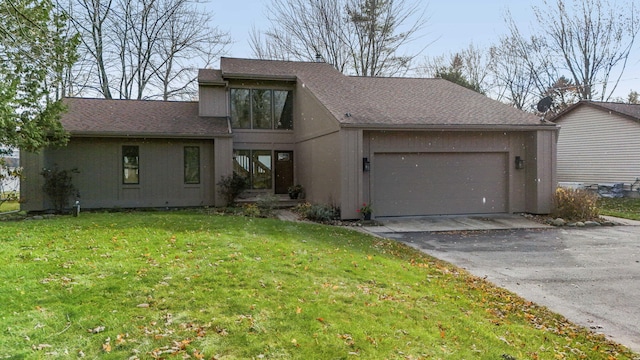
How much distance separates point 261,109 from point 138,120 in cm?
439

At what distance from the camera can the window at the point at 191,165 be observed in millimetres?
15023

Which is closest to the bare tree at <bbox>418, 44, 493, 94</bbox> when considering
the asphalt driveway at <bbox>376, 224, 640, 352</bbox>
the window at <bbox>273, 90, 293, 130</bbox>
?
the window at <bbox>273, 90, 293, 130</bbox>

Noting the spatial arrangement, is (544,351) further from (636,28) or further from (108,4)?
(636,28)

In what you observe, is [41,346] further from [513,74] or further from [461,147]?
[513,74]

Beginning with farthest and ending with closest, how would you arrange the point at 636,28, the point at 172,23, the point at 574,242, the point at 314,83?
the point at 636,28 < the point at 172,23 < the point at 314,83 < the point at 574,242

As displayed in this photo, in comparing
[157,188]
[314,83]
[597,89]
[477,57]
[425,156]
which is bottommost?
[157,188]

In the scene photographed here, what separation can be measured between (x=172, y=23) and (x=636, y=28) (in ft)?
91.9

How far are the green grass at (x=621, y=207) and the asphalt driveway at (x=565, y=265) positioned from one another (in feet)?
8.68

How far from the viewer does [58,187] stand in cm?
1330

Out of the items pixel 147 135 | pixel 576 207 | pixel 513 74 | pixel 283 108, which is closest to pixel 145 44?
pixel 283 108

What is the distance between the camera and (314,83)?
621 inches

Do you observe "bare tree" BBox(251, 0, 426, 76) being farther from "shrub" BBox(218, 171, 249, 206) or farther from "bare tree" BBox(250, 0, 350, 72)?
"shrub" BBox(218, 171, 249, 206)

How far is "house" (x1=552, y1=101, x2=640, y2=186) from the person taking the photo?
62.3 feet

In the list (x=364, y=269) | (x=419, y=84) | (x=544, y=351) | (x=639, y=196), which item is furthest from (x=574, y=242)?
(x=639, y=196)
